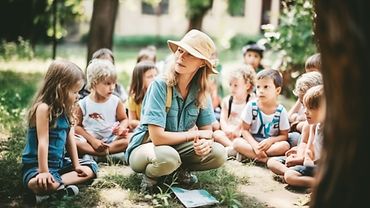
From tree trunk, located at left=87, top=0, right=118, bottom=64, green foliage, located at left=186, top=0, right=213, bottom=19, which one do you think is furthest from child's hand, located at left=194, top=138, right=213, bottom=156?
green foliage, located at left=186, top=0, right=213, bottom=19

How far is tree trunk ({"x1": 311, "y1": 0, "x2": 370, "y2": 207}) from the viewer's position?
2.35 meters

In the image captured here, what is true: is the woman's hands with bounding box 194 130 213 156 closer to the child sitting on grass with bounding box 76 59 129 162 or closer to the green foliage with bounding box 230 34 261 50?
the child sitting on grass with bounding box 76 59 129 162

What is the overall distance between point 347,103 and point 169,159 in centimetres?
210

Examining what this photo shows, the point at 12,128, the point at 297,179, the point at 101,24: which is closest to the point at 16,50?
the point at 101,24

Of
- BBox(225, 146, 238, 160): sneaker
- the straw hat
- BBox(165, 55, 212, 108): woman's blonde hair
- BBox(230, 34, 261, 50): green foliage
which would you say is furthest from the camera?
BBox(230, 34, 261, 50): green foliage

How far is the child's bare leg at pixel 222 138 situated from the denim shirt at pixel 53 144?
2.19 m

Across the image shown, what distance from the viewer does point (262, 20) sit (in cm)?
3172

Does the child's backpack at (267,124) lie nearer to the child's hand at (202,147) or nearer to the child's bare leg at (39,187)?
the child's hand at (202,147)

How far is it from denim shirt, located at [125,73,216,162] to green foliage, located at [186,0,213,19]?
697 inches

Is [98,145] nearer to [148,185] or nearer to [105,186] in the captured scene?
[105,186]

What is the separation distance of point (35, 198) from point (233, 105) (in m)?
2.92

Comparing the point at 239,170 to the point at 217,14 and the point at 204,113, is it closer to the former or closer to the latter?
the point at 204,113

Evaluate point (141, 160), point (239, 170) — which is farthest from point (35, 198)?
point (239, 170)

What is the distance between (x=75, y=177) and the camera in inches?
176
